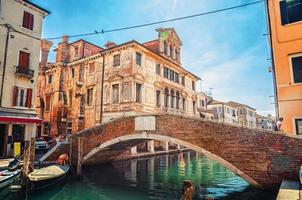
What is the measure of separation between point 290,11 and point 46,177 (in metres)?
12.8

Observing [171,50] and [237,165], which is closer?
[237,165]

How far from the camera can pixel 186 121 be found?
10.6m

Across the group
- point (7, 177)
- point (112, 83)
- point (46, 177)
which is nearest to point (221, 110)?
point (112, 83)

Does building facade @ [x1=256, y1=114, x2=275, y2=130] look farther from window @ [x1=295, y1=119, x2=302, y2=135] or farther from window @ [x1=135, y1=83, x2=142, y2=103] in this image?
window @ [x1=295, y1=119, x2=302, y2=135]

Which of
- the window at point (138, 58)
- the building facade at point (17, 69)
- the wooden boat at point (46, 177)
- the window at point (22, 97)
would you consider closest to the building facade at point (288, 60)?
the wooden boat at point (46, 177)

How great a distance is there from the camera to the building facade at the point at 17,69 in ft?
48.8

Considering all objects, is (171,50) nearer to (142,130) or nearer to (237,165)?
Result: (142,130)

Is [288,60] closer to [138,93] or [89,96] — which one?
[138,93]

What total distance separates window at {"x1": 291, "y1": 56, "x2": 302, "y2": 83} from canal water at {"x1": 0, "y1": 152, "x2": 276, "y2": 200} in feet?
15.5

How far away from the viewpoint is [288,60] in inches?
390

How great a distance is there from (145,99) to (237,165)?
38.3 ft

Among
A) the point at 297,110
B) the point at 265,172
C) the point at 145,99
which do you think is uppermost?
the point at 145,99

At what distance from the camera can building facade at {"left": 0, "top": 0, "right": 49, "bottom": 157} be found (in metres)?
14.9

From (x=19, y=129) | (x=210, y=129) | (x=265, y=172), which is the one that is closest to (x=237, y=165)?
(x=265, y=172)
